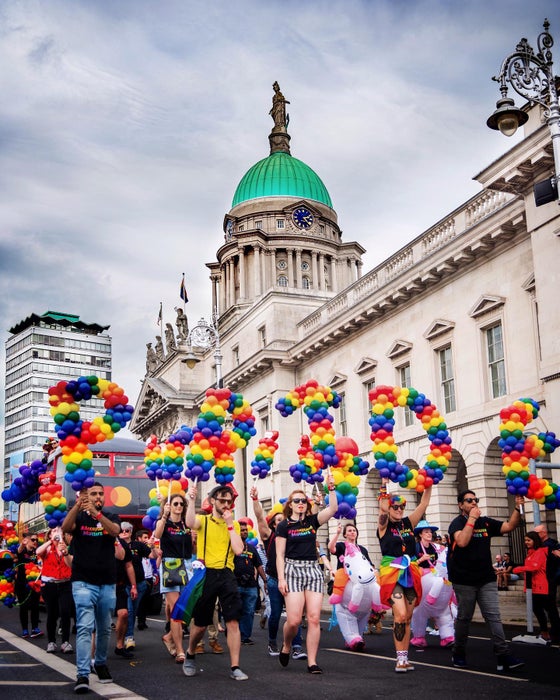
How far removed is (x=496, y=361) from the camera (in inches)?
944

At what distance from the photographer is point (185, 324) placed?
189 feet

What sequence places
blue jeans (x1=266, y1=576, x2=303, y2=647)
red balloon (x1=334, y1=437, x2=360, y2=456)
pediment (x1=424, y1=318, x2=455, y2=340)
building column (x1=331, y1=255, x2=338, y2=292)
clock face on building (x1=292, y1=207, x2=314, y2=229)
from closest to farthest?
blue jeans (x1=266, y1=576, x2=303, y2=647) < red balloon (x1=334, y1=437, x2=360, y2=456) < pediment (x1=424, y1=318, x2=455, y2=340) < clock face on building (x1=292, y1=207, x2=314, y2=229) < building column (x1=331, y1=255, x2=338, y2=292)

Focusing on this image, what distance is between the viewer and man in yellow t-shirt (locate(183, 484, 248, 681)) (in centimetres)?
873

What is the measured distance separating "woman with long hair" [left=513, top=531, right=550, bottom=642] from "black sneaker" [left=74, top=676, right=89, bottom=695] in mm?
6574

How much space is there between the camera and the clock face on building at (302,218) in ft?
220

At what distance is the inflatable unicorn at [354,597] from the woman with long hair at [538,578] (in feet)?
7.16

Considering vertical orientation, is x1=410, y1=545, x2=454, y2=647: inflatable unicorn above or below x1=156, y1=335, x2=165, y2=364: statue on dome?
below

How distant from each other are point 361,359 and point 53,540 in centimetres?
2106

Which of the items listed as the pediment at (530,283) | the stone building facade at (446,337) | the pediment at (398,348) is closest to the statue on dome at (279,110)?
the stone building facade at (446,337)

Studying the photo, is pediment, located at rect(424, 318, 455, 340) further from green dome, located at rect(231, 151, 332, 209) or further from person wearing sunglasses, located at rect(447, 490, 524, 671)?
green dome, located at rect(231, 151, 332, 209)

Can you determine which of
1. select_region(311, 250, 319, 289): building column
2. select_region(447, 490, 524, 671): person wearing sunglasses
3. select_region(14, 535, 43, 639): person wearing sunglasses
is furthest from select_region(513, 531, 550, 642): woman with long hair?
select_region(311, 250, 319, 289): building column

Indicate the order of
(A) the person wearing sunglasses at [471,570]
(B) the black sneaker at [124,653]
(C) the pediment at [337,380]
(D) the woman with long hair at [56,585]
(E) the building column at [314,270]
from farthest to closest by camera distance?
1. (E) the building column at [314,270]
2. (C) the pediment at [337,380]
3. (D) the woman with long hair at [56,585]
4. (B) the black sneaker at [124,653]
5. (A) the person wearing sunglasses at [471,570]

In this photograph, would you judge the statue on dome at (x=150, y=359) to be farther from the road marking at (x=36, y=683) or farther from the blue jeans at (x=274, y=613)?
the road marking at (x=36, y=683)

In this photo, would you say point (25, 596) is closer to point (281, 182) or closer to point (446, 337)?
point (446, 337)
